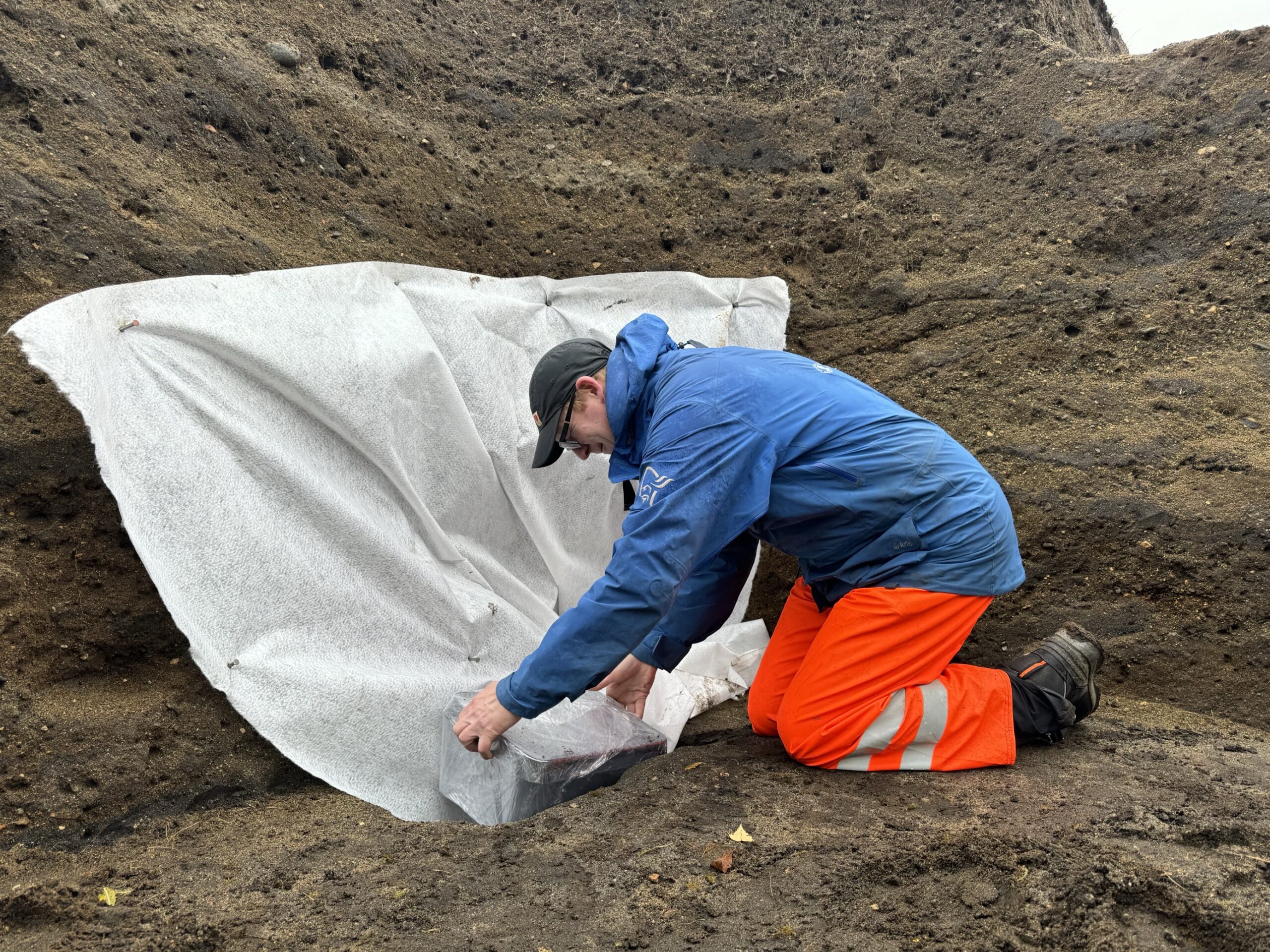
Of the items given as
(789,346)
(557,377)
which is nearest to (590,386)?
(557,377)

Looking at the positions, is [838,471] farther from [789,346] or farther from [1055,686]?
[789,346]

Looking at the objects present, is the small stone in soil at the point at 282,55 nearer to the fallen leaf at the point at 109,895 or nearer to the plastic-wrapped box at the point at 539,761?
the plastic-wrapped box at the point at 539,761

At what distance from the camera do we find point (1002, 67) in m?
3.33

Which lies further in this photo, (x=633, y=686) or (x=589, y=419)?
(x=633, y=686)

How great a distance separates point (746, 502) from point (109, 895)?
1.23m

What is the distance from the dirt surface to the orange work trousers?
0.06 metres

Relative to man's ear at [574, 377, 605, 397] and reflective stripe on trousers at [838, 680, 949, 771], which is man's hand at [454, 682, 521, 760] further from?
reflective stripe on trousers at [838, 680, 949, 771]

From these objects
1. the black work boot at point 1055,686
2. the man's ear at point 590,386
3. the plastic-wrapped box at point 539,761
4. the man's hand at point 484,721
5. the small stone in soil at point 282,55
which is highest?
the small stone in soil at point 282,55

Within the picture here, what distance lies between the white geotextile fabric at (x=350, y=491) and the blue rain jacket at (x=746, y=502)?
1.53ft

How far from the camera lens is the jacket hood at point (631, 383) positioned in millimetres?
1661

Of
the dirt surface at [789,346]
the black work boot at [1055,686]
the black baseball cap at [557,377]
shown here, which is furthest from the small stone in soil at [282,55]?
the black work boot at [1055,686]

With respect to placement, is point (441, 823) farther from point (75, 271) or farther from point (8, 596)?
point (75, 271)

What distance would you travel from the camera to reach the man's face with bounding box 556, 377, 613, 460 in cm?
172

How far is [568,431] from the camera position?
177 centimetres
